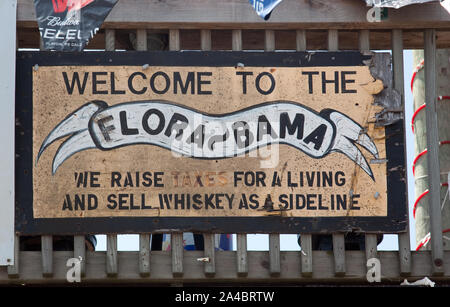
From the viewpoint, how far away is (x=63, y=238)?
8367 millimetres

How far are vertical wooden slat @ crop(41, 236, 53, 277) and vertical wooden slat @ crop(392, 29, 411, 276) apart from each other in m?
2.84

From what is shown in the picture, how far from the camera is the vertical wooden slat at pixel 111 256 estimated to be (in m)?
8.15

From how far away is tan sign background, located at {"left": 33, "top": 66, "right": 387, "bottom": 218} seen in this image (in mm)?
8250

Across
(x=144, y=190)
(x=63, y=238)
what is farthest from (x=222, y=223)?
Answer: (x=63, y=238)

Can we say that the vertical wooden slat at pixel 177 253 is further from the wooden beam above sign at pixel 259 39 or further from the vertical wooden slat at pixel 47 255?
the wooden beam above sign at pixel 259 39

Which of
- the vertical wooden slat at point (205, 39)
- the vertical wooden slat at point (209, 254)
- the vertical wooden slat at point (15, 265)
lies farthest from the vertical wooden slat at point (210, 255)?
the vertical wooden slat at point (205, 39)

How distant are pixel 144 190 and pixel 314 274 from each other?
60.8 inches

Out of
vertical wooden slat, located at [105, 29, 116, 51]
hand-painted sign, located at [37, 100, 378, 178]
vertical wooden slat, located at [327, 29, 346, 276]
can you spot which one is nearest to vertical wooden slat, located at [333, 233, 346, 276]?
vertical wooden slat, located at [327, 29, 346, 276]

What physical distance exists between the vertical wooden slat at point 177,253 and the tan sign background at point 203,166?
7.8 inches

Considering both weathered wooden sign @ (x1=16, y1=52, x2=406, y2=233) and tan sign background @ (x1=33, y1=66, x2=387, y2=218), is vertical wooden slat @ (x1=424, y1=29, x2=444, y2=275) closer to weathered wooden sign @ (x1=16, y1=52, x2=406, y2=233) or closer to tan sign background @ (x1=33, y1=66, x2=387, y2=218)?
weathered wooden sign @ (x1=16, y1=52, x2=406, y2=233)

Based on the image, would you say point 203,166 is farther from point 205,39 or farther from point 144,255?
point 205,39

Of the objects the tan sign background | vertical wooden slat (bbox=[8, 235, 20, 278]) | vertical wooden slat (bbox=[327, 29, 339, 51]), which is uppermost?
vertical wooden slat (bbox=[327, 29, 339, 51])
